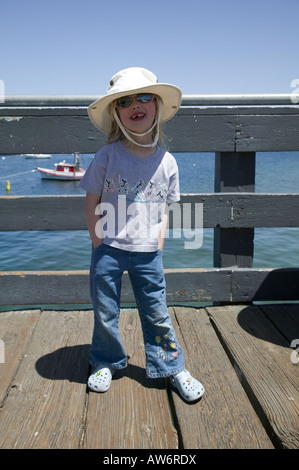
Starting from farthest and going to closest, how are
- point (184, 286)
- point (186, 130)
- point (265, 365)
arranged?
point (184, 286)
point (186, 130)
point (265, 365)

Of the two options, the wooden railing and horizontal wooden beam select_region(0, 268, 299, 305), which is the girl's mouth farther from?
horizontal wooden beam select_region(0, 268, 299, 305)

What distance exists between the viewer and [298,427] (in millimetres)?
1902

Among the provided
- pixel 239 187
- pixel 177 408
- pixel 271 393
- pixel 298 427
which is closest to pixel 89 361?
pixel 177 408

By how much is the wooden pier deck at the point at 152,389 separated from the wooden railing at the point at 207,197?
0.21m

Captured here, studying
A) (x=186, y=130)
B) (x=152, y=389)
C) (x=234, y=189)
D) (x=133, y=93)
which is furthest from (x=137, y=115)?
(x=152, y=389)

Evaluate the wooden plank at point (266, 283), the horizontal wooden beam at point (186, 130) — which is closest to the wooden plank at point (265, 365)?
the wooden plank at point (266, 283)

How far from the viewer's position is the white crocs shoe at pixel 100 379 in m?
2.21

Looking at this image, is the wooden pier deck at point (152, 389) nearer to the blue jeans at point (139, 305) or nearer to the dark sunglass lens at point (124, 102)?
the blue jeans at point (139, 305)

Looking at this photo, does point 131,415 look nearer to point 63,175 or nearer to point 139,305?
point 139,305

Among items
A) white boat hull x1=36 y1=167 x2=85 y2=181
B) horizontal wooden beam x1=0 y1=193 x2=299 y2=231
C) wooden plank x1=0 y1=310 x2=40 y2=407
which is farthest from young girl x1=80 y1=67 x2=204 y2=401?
white boat hull x1=36 y1=167 x2=85 y2=181

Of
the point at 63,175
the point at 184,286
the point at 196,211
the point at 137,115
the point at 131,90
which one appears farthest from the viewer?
the point at 63,175

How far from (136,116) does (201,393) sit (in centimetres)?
145

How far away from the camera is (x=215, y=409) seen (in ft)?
6.75

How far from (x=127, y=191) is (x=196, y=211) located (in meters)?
1.07
